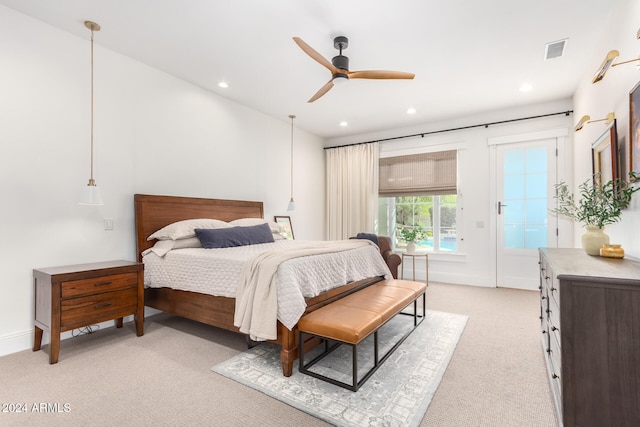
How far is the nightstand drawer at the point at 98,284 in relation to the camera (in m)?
2.39

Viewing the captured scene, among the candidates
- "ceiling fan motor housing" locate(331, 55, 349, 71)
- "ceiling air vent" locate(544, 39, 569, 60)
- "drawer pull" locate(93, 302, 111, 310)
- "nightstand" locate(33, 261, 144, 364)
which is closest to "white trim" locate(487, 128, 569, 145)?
"ceiling air vent" locate(544, 39, 569, 60)

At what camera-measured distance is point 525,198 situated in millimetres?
4672

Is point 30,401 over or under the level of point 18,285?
under

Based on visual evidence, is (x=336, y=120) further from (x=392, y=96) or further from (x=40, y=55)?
(x=40, y=55)

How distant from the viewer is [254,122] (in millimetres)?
4891

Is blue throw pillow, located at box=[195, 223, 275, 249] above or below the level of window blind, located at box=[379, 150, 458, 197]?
below

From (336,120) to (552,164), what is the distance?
11.0ft

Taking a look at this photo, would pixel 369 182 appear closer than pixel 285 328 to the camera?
No

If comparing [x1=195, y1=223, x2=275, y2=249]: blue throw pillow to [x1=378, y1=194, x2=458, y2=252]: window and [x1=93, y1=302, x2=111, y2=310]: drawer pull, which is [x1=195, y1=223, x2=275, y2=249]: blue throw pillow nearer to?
[x1=93, y1=302, x2=111, y2=310]: drawer pull

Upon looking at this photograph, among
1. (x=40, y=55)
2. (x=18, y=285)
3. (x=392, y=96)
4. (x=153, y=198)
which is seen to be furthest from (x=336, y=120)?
(x=18, y=285)

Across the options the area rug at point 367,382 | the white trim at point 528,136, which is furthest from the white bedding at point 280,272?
the white trim at point 528,136

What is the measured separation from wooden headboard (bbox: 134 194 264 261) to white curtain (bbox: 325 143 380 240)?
2173 mm

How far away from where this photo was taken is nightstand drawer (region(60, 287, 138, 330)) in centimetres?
238

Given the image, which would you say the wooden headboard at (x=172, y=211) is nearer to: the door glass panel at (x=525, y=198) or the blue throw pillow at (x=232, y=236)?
the blue throw pillow at (x=232, y=236)
